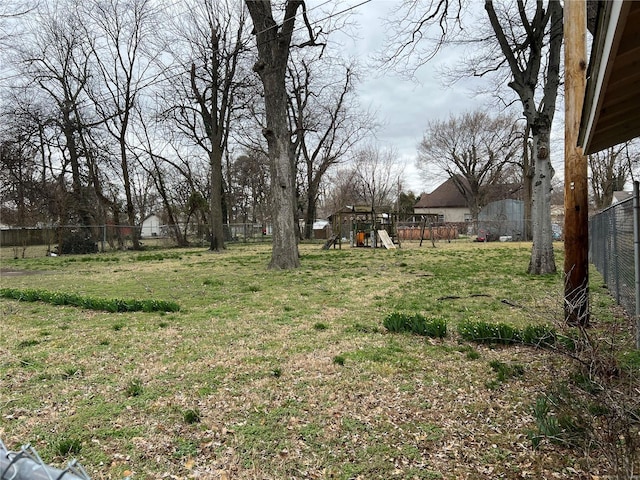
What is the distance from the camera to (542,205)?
8.78 meters

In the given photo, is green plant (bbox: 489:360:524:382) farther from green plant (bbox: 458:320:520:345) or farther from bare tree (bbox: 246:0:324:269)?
bare tree (bbox: 246:0:324:269)

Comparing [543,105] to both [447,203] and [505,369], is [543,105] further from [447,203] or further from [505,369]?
[447,203]

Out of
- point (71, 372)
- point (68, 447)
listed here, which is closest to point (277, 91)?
point (71, 372)

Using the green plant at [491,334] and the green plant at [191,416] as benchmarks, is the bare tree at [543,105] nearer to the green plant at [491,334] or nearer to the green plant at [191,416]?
the green plant at [491,334]

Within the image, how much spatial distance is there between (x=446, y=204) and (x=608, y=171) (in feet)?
66.9

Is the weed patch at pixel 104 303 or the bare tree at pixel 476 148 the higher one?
the bare tree at pixel 476 148

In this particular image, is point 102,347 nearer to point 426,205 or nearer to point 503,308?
point 503,308

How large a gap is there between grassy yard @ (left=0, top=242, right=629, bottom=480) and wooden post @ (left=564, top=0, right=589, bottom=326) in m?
1.02

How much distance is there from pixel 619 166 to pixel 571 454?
129ft

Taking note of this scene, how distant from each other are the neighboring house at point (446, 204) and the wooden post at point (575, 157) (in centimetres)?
4576

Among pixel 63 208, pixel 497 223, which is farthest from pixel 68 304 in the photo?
pixel 497 223

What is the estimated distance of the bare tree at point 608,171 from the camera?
31984 mm

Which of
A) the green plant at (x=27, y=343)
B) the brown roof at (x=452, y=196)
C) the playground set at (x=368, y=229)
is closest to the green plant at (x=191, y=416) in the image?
the green plant at (x=27, y=343)

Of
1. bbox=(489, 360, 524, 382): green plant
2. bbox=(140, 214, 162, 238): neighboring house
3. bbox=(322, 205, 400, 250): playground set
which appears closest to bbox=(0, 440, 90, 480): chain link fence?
bbox=(489, 360, 524, 382): green plant
